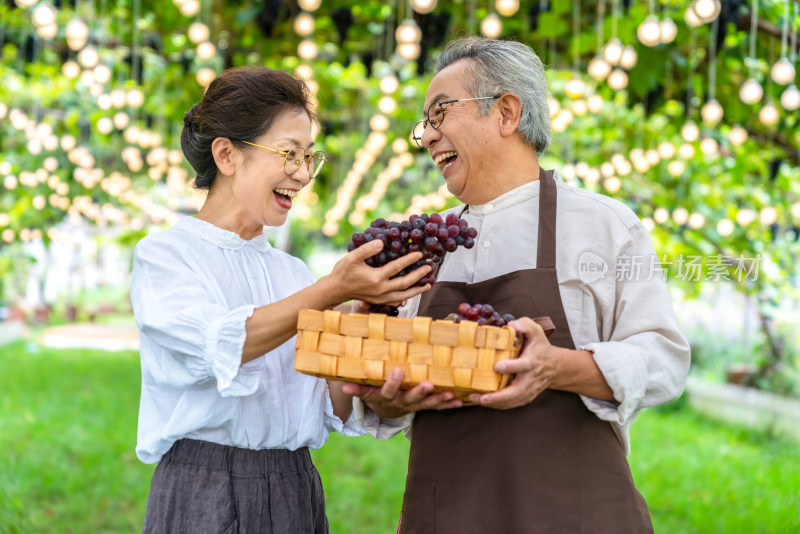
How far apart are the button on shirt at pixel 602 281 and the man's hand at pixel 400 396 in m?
0.26

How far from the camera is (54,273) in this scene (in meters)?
26.0

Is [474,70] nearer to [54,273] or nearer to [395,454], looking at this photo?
[395,454]

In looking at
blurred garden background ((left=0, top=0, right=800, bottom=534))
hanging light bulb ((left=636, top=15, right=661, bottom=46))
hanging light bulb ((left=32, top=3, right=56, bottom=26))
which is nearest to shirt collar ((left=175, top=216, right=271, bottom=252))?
blurred garden background ((left=0, top=0, right=800, bottom=534))

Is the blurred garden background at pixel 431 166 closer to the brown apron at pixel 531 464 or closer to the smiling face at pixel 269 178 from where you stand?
the smiling face at pixel 269 178

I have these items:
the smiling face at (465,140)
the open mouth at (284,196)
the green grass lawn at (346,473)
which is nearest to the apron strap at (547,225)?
the smiling face at (465,140)

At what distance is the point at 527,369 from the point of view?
1.51 metres

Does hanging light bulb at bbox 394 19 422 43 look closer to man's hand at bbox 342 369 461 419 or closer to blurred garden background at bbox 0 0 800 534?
blurred garden background at bbox 0 0 800 534

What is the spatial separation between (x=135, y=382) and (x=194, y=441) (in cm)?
926

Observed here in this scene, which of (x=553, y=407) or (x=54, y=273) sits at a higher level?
(x=553, y=407)

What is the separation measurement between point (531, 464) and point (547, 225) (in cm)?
55

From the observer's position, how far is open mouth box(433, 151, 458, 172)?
1988mm

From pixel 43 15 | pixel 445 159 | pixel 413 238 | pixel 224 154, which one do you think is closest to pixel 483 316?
pixel 413 238

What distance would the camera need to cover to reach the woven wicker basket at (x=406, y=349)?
1.47 m

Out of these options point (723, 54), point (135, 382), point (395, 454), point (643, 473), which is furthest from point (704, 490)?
point (135, 382)
